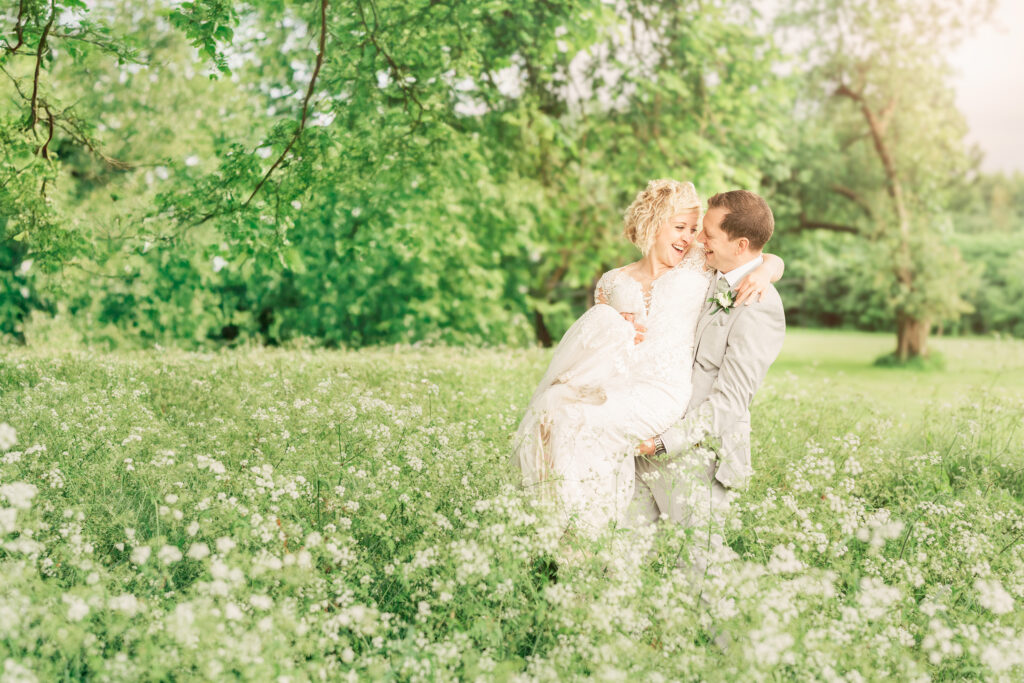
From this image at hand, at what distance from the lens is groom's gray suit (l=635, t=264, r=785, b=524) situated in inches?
182

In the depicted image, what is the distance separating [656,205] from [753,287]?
0.81 metres

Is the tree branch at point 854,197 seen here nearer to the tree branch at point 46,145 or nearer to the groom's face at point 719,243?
the groom's face at point 719,243

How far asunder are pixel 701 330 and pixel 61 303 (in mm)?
11621

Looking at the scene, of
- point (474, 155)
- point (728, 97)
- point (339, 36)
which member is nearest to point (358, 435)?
point (339, 36)

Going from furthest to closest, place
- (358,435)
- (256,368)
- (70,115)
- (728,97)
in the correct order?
1. (728,97)
2. (256,368)
3. (70,115)
4. (358,435)

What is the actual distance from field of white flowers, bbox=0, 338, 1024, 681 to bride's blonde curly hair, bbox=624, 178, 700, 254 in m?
1.68

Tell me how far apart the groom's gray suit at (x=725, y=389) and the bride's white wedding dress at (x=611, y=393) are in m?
0.13

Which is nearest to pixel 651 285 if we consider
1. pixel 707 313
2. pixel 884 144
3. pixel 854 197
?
pixel 707 313

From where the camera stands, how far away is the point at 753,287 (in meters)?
4.82

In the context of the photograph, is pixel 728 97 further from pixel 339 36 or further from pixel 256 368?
pixel 256 368

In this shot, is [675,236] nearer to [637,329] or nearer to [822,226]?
[637,329]

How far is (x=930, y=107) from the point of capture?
2258 cm

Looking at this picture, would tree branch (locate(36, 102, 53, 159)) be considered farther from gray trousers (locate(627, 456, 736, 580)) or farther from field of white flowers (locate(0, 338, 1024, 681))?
gray trousers (locate(627, 456, 736, 580))

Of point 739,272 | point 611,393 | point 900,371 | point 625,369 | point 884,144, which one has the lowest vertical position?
point 900,371
